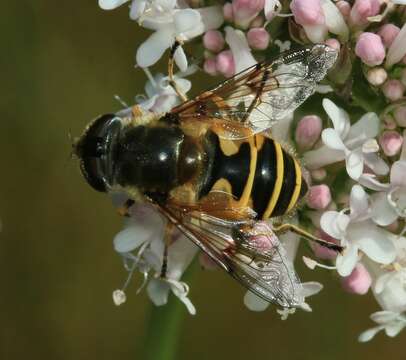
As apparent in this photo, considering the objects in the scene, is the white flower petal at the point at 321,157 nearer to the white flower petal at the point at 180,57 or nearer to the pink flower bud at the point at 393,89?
the pink flower bud at the point at 393,89

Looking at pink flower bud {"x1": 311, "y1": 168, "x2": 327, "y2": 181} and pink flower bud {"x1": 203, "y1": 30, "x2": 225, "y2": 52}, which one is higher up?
pink flower bud {"x1": 203, "y1": 30, "x2": 225, "y2": 52}

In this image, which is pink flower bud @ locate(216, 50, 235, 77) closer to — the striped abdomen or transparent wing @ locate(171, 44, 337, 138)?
transparent wing @ locate(171, 44, 337, 138)

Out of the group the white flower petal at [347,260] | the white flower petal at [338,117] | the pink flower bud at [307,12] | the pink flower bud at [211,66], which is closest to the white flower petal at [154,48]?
the pink flower bud at [211,66]

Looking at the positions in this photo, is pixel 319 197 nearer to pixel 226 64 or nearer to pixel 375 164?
pixel 375 164

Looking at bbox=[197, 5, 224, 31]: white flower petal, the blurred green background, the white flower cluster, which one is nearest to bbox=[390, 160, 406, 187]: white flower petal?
the white flower cluster

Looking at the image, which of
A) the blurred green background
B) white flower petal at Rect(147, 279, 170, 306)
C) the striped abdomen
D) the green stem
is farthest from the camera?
the blurred green background

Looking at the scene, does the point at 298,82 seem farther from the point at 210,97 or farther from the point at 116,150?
the point at 116,150
